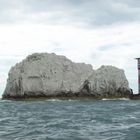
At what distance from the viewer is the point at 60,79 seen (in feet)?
385

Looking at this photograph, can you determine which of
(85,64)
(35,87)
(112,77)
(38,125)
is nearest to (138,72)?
(112,77)

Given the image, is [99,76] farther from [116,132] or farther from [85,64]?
[116,132]

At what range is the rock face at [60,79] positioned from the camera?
365 feet

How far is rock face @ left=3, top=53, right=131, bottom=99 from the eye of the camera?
4382 inches

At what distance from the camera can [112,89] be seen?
366 ft

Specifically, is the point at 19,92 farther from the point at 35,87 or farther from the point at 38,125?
the point at 38,125

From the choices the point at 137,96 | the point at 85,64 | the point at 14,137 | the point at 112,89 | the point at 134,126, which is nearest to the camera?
the point at 14,137

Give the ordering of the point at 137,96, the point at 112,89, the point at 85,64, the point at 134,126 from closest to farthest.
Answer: the point at 134,126 < the point at 137,96 < the point at 112,89 < the point at 85,64

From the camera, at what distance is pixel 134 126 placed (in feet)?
88.9

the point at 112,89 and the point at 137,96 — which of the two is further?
the point at 112,89

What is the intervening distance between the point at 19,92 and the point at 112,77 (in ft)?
74.8

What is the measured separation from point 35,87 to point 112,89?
19046 mm

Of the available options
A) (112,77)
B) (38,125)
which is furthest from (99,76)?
(38,125)

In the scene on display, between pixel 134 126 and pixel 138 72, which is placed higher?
pixel 138 72
